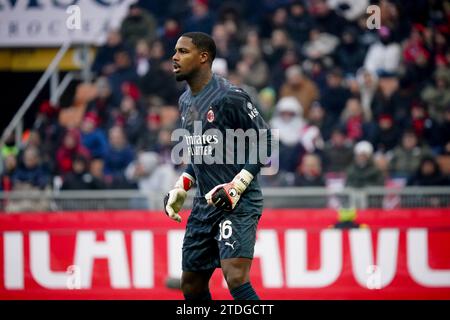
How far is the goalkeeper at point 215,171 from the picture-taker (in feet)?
22.6

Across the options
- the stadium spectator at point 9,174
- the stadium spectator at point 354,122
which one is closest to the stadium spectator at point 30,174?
the stadium spectator at point 9,174

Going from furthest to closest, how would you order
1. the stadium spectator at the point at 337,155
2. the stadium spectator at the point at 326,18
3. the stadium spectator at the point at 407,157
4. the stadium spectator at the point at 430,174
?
the stadium spectator at the point at 326,18 → the stadium spectator at the point at 337,155 → the stadium spectator at the point at 407,157 → the stadium spectator at the point at 430,174

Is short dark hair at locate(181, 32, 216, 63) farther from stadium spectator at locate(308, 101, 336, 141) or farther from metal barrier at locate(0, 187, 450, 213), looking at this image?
stadium spectator at locate(308, 101, 336, 141)

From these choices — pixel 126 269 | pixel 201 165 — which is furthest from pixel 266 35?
pixel 201 165

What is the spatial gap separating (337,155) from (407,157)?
0.94 metres

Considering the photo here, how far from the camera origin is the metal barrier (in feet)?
38.5

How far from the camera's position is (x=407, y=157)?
12.9 m

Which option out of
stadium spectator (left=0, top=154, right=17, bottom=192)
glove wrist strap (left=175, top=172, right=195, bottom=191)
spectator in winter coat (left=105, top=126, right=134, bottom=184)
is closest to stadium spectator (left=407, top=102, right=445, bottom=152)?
spectator in winter coat (left=105, top=126, right=134, bottom=184)

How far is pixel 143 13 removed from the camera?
15.4 meters

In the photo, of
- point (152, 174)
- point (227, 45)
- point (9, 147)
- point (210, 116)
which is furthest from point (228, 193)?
point (9, 147)

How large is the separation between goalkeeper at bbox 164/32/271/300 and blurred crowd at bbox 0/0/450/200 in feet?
18.0

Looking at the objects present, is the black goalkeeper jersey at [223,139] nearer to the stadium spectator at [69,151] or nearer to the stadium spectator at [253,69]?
the stadium spectator at [69,151]

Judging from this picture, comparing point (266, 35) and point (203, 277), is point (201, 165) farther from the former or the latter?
point (266, 35)

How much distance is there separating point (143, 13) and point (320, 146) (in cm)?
404
